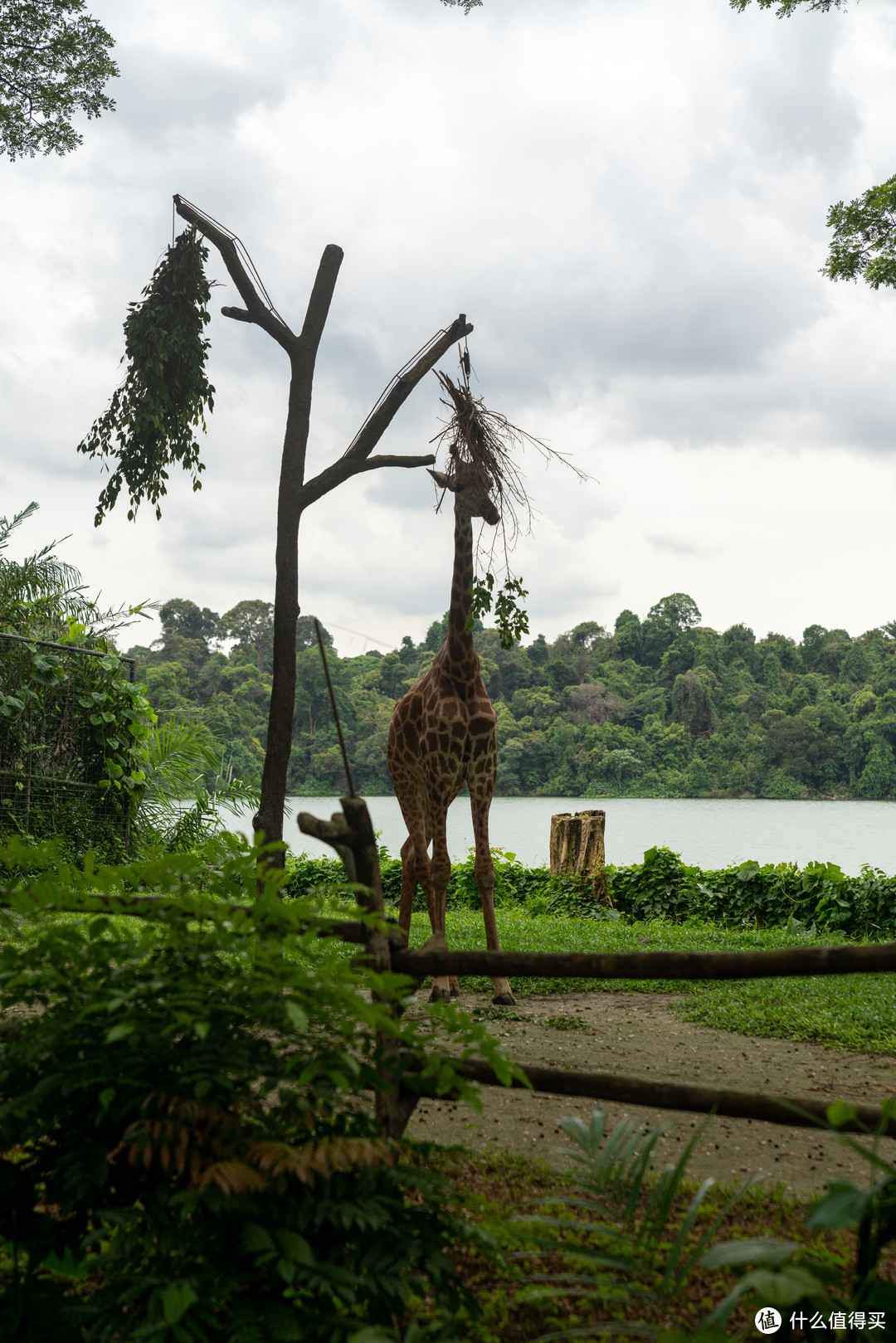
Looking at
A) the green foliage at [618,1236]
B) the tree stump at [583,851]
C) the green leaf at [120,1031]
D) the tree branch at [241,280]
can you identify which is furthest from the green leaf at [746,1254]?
the tree stump at [583,851]

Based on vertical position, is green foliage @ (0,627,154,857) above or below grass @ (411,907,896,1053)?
above

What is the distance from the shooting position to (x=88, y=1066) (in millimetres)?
1893

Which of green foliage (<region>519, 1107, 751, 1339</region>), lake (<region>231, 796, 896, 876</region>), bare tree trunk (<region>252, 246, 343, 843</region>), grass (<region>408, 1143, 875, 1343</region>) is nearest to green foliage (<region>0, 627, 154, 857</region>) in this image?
lake (<region>231, 796, 896, 876</region>)

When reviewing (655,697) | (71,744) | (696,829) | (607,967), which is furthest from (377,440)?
(655,697)

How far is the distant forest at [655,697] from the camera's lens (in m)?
25.3

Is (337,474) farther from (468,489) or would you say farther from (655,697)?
(655,697)

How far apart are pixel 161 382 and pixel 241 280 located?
1.15 meters

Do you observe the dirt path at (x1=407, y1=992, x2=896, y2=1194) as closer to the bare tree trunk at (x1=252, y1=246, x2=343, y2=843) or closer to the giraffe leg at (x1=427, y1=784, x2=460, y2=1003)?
the giraffe leg at (x1=427, y1=784, x2=460, y2=1003)

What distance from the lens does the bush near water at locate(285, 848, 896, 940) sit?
8555mm

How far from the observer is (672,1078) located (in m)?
4.32

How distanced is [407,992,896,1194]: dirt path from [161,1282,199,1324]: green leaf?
1994mm

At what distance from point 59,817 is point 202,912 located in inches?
334

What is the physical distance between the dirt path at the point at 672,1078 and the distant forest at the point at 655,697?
13615mm

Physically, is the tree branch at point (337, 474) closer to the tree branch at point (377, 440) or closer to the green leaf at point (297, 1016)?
the tree branch at point (377, 440)
